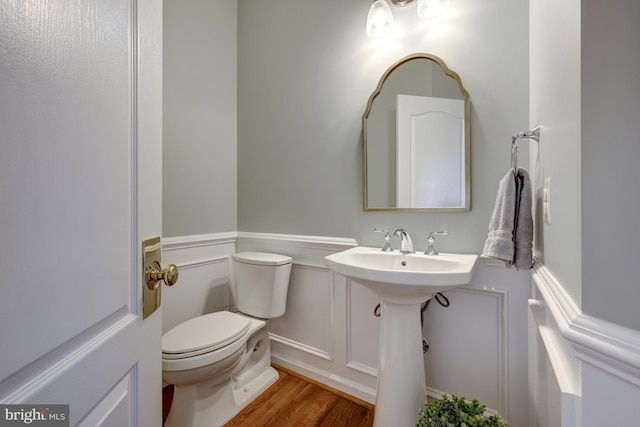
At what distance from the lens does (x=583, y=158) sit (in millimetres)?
462

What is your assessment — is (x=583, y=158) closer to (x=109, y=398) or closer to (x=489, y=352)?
(x=109, y=398)

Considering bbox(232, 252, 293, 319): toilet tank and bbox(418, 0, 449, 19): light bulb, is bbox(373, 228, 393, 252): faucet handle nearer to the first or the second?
bbox(232, 252, 293, 319): toilet tank

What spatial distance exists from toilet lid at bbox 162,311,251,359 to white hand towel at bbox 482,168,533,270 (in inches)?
48.1

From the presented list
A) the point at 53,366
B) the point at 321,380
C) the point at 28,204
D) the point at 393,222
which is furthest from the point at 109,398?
the point at 321,380

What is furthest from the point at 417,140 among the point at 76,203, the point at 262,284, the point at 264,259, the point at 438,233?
the point at 76,203

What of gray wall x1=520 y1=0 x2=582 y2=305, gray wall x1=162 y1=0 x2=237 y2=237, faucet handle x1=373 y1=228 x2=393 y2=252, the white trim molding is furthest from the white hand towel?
gray wall x1=162 y1=0 x2=237 y2=237

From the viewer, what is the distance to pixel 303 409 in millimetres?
1508

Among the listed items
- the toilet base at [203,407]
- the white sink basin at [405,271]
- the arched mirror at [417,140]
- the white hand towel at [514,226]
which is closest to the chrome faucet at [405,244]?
the white sink basin at [405,271]

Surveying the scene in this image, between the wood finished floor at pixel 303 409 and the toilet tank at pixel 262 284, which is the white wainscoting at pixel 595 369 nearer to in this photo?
the wood finished floor at pixel 303 409

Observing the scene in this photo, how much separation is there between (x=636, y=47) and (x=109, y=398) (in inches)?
39.6

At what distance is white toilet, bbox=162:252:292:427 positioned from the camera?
4.11 feet

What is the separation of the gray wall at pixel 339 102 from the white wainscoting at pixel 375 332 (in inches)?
6.7

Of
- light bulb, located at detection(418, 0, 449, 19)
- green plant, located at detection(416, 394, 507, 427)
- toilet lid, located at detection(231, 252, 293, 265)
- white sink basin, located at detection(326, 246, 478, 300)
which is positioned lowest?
green plant, located at detection(416, 394, 507, 427)

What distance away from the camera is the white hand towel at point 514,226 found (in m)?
0.90
